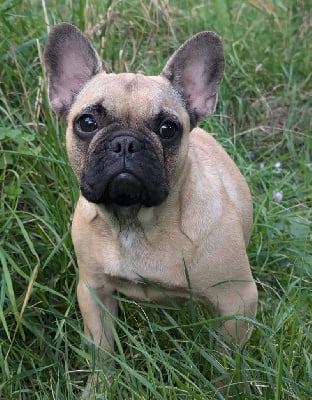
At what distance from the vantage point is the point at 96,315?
2.63 m

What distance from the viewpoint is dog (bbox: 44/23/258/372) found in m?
2.28

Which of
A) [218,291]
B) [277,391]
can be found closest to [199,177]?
[218,291]

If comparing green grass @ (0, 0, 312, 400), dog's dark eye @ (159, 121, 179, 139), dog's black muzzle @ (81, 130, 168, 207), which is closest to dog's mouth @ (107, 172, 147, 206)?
dog's black muzzle @ (81, 130, 168, 207)

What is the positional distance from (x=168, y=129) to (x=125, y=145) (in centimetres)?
19

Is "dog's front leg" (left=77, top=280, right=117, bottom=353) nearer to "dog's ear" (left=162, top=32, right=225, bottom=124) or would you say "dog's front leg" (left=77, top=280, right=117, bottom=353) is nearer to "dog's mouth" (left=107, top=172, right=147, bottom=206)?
"dog's mouth" (left=107, top=172, right=147, bottom=206)

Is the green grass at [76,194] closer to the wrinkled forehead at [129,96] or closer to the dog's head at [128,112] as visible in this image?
the dog's head at [128,112]

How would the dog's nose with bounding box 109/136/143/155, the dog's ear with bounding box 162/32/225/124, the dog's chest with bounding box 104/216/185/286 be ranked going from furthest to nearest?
the dog's ear with bounding box 162/32/225/124
the dog's chest with bounding box 104/216/185/286
the dog's nose with bounding box 109/136/143/155

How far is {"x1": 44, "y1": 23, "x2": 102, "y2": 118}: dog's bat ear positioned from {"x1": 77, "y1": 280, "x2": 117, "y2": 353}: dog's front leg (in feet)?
1.90

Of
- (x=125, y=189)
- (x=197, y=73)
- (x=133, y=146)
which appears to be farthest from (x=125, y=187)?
(x=197, y=73)

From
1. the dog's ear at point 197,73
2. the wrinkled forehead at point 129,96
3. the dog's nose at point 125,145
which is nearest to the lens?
the dog's nose at point 125,145

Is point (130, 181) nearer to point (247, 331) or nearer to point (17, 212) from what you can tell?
point (247, 331)

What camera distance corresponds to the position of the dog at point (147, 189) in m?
2.28

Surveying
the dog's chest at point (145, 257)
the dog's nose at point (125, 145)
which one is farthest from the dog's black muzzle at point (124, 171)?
the dog's chest at point (145, 257)

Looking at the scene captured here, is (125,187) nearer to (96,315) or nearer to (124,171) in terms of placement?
(124,171)
